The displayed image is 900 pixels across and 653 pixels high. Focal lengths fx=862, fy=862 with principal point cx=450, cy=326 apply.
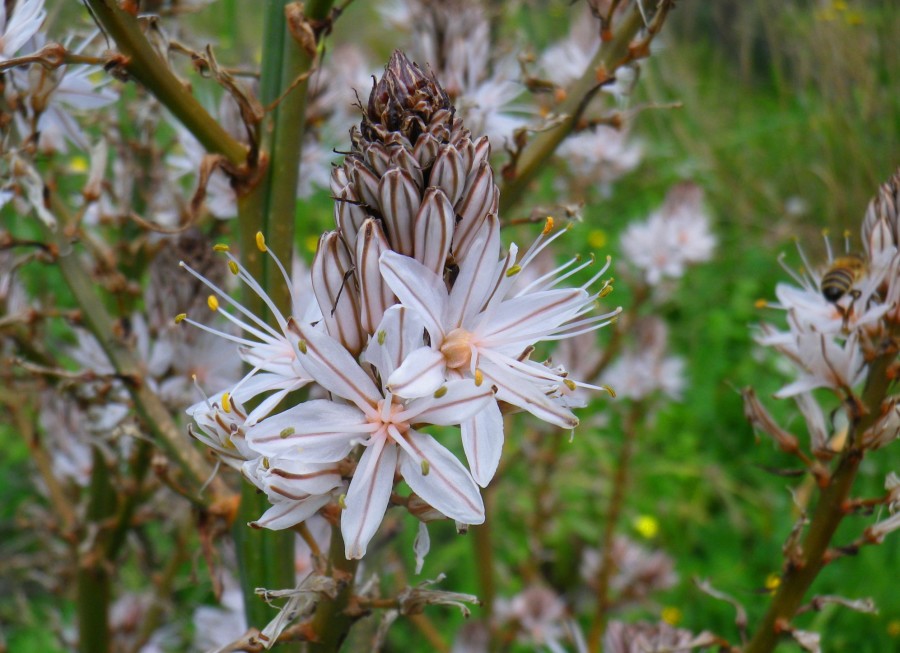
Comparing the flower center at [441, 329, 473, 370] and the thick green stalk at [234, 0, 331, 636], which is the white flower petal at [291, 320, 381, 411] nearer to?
the flower center at [441, 329, 473, 370]

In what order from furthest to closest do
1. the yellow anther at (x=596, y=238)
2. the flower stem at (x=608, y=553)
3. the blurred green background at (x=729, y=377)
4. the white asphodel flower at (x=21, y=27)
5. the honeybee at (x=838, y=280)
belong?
the yellow anther at (x=596, y=238) < the blurred green background at (x=729, y=377) < the flower stem at (x=608, y=553) < the honeybee at (x=838, y=280) < the white asphodel flower at (x=21, y=27)

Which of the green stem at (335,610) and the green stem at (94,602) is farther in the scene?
the green stem at (94,602)

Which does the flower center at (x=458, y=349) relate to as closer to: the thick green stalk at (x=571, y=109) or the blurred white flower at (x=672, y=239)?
the thick green stalk at (x=571, y=109)

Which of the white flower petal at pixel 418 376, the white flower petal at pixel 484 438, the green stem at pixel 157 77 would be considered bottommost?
the white flower petal at pixel 484 438

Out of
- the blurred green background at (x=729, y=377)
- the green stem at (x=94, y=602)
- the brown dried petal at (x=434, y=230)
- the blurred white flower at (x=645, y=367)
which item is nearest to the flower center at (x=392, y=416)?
the brown dried petal at (x=434, y=230)

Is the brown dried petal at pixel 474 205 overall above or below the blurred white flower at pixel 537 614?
above

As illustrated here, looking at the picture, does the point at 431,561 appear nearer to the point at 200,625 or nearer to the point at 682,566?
the point at 682,566

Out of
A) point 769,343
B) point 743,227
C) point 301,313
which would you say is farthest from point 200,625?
point 743,227
